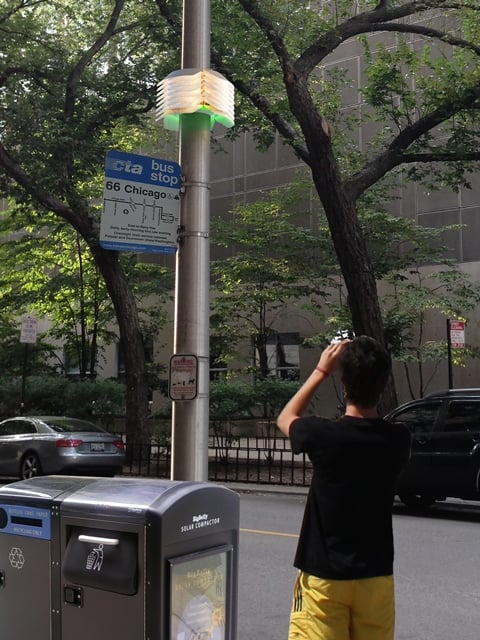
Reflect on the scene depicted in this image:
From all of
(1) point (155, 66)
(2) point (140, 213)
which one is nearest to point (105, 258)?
(1) point (155, 66)

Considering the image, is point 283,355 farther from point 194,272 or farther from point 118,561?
point 118,561

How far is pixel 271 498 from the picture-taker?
1377cm

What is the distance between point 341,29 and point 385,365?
12.7 metres

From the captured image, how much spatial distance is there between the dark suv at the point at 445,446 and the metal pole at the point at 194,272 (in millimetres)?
6877

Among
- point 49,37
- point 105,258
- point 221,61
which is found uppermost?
point 49,37

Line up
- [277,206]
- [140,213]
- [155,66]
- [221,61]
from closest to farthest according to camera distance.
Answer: [140,213]
[221,61]
[155,66]
[277,206]

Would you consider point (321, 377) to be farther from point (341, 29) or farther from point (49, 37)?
point (49, 37)

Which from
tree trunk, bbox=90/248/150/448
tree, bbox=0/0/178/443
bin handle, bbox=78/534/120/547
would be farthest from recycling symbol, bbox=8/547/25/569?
tree trunk, bbox=90/248/150/448

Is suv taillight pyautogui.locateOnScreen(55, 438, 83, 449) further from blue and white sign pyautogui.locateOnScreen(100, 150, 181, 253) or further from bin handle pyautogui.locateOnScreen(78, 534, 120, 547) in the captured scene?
bin handle pyautogui.locateOnScreen(78, 534, 120, 547)

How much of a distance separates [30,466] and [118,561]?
13.3 metres

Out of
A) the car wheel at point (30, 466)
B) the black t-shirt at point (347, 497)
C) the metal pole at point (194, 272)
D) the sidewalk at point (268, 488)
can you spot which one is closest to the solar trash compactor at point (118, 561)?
the black t-shirt at point (347, 497)

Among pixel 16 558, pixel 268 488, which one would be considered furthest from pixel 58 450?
pixel 16 558

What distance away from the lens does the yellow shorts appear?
9.93 feet

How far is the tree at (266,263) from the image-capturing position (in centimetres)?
2294
